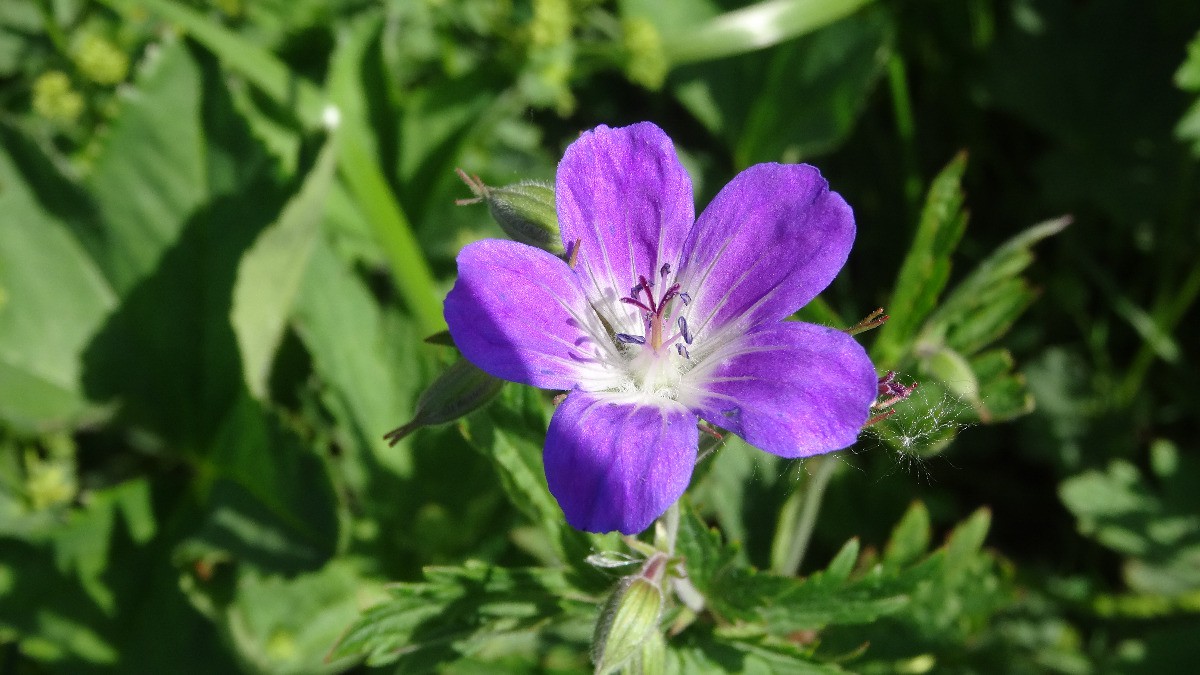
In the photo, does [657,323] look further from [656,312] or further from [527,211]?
[527,211]

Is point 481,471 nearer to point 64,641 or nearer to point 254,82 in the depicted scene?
point 64,641

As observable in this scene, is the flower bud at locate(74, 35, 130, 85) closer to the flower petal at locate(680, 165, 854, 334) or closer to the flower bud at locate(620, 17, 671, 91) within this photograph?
the flower bud at locate(620, 17, 671, 91)

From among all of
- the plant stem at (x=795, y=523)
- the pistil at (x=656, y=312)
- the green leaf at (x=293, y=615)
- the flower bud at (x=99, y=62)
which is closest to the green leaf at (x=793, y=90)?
the plant stem at (x=795, y=523)

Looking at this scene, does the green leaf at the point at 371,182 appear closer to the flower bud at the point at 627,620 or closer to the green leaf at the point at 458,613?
the green leaf at the point at 458,613

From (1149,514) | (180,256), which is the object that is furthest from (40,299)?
(1149,514)

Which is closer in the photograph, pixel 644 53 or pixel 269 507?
pixel 269 507

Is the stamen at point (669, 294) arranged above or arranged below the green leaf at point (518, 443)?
above
